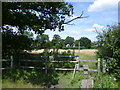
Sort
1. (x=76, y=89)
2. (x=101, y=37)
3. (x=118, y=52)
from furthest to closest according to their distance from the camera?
(x=101, y=37)
(x=118, y=52)
(x=76, y=89)

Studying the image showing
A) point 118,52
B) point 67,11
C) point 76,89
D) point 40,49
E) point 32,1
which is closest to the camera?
point 76,89

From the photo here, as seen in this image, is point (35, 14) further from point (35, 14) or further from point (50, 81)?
point (50, 81)

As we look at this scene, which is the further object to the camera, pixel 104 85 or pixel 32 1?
pixel 32 1

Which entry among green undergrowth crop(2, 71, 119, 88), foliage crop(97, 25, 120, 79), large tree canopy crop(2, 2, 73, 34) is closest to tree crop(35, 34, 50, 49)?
large tree canopy crop(2, 2, 73, 34)

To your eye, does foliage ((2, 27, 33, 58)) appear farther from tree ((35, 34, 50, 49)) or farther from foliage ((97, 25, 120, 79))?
foliage ((97, 25, 120, 79))

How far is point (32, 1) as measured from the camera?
22.5ft

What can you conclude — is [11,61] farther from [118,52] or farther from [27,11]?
[118,52]

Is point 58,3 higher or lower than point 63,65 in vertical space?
higher

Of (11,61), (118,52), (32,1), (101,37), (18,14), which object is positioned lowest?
(11,61)

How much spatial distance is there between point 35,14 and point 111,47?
4583 millimetres

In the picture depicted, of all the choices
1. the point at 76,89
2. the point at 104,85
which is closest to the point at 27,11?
the point at 76,89

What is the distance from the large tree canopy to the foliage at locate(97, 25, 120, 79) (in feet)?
8.42

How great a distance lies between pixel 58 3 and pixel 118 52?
4.13 metres

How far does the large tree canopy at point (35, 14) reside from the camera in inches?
269
